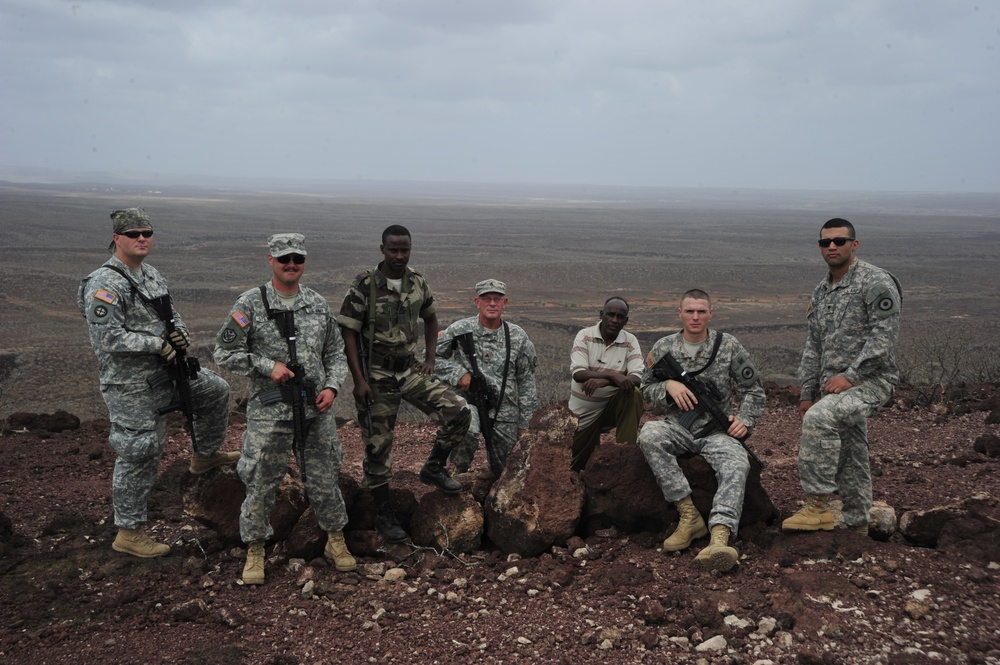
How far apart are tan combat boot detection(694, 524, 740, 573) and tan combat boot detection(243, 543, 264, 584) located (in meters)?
2.70

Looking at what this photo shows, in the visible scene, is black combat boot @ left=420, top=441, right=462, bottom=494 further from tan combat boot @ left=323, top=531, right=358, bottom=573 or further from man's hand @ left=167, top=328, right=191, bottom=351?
man's hand @ left=167, top=328, right=191, bottom=351

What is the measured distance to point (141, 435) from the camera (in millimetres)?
5215

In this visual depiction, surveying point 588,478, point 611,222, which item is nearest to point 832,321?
point 588,478

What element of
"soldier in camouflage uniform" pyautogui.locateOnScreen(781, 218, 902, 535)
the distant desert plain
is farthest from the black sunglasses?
the distant desert plain

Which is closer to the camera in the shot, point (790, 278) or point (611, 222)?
point (790, 278)

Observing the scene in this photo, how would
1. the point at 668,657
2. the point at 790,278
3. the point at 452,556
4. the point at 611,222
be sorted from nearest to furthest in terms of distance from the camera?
the point at 668,657 < the point at 452,556 < the point at 790,278 < the point at 611,222

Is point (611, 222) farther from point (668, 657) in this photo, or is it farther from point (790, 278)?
point (668, 657)

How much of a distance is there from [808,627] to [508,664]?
1.51m

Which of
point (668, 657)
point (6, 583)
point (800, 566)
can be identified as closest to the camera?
point (668, 657)

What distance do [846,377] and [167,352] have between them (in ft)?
13.9

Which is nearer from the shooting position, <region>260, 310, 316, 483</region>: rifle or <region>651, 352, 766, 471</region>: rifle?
<region>260, 310, 316, 483</region>: rifle

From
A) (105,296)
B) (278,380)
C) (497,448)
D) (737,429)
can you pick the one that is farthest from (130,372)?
(737,429)

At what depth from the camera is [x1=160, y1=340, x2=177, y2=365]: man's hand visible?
5.08 m

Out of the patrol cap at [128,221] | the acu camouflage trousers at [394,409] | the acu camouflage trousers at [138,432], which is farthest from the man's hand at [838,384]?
the patrol cap at [128,221]
